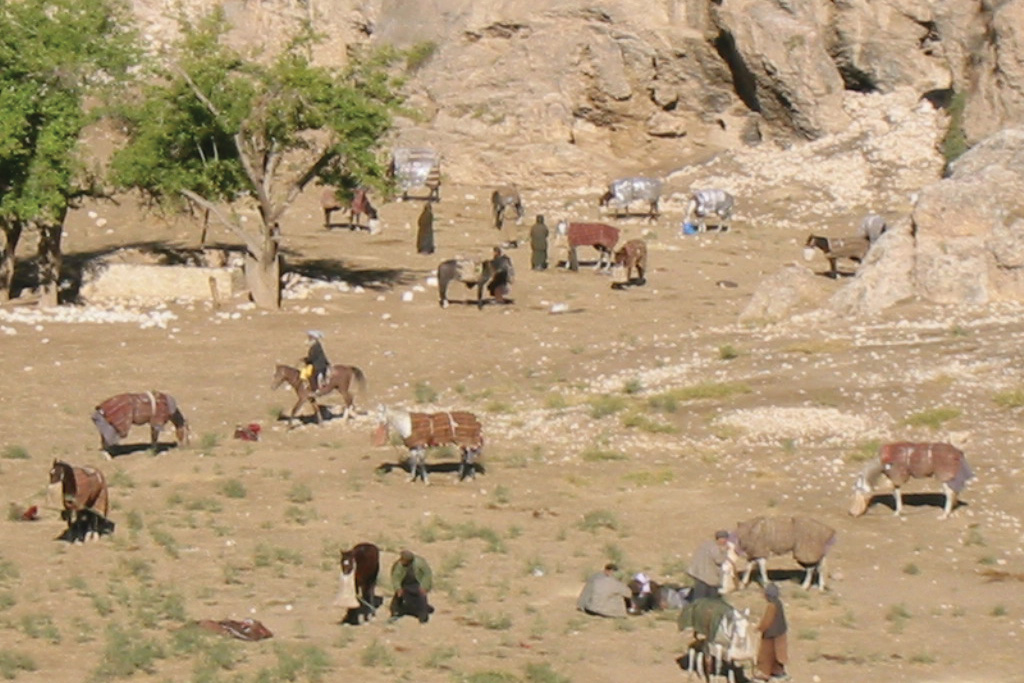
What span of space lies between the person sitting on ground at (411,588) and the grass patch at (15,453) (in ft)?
28.9

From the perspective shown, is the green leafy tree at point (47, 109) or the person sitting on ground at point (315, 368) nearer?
the person sitting on ground at point (315, 368)

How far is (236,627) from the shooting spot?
17938 mm

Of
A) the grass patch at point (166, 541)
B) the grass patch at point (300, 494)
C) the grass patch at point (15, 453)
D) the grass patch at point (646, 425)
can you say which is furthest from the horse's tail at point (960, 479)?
the grass patch at point (15, 453)

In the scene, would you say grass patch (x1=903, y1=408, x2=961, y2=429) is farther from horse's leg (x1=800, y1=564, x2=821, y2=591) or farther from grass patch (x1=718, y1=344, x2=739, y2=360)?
horse's leg (x1=800, y1=564, x2=821, y2=591)

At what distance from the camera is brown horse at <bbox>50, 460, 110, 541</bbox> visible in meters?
20.7

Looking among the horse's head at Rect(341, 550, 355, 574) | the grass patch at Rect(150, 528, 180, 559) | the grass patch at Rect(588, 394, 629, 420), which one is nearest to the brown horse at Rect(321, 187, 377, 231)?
the grass patch at Rect(588, 394, 629, 420)

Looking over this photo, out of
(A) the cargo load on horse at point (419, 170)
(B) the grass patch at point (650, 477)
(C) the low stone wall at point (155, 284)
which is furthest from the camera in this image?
(A) the cargo load on horse at point (419, 170)

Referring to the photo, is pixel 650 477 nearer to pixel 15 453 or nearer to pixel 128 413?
pixel 128 413

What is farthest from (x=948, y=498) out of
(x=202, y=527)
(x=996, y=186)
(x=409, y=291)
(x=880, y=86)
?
(x=880, y=86)

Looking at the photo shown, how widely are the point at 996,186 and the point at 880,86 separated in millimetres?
18810

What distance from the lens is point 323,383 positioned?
27.4 m

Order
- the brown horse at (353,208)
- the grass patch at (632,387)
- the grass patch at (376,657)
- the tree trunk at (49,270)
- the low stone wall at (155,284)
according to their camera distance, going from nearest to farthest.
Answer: the grass patch at (376,657) → the grass patch at (632,387) → the tree trunk at (49,270) → the low stone wall at (155,284) → the brown horse at (353,208)

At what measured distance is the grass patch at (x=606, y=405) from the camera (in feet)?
90.8

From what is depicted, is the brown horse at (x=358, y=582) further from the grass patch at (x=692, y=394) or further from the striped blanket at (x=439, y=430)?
the grass patch at (x=692, y=394)
